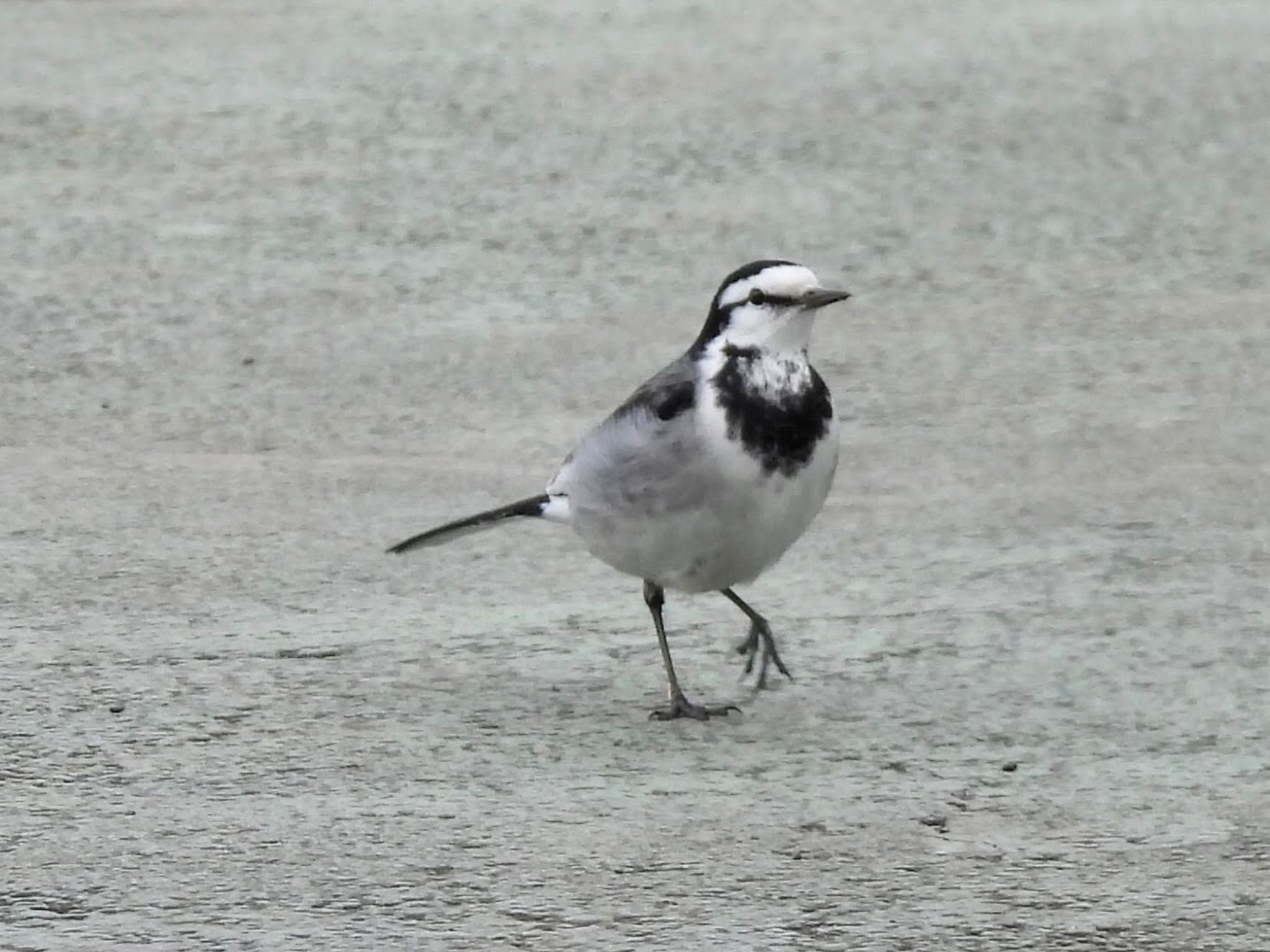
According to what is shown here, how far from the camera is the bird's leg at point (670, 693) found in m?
5.21

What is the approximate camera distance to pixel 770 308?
5.19 m

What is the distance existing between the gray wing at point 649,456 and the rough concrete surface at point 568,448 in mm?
422

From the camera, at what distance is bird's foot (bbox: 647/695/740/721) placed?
520 centimetres

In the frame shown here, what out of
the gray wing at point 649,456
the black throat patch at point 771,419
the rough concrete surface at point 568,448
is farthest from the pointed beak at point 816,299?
the rough concrete surface at point 568,448

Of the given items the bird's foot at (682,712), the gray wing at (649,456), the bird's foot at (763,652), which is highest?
the gray wing at (649,456)

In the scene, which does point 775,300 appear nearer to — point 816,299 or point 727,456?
point 816,299

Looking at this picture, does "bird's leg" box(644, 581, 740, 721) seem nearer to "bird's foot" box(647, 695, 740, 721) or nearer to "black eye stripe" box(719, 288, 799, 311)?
"bird's foot" box(647, 695, 740, 721)

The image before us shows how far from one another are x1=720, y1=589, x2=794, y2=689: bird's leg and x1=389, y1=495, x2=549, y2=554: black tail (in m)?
0.47

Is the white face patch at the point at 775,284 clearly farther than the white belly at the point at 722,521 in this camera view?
Yes

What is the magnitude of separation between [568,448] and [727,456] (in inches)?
78.1

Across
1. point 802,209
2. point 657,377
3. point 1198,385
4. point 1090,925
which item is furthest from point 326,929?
point 802,209

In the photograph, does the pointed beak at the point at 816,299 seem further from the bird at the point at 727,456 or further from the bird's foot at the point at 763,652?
the bird's foot at the point at 763,652

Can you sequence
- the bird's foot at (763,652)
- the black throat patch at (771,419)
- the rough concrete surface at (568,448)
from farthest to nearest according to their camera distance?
the bird's foot at (763,652) < the black throat patch at (771,419) < the rough concrete surface at (568,448)

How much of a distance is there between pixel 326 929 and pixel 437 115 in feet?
21.0
